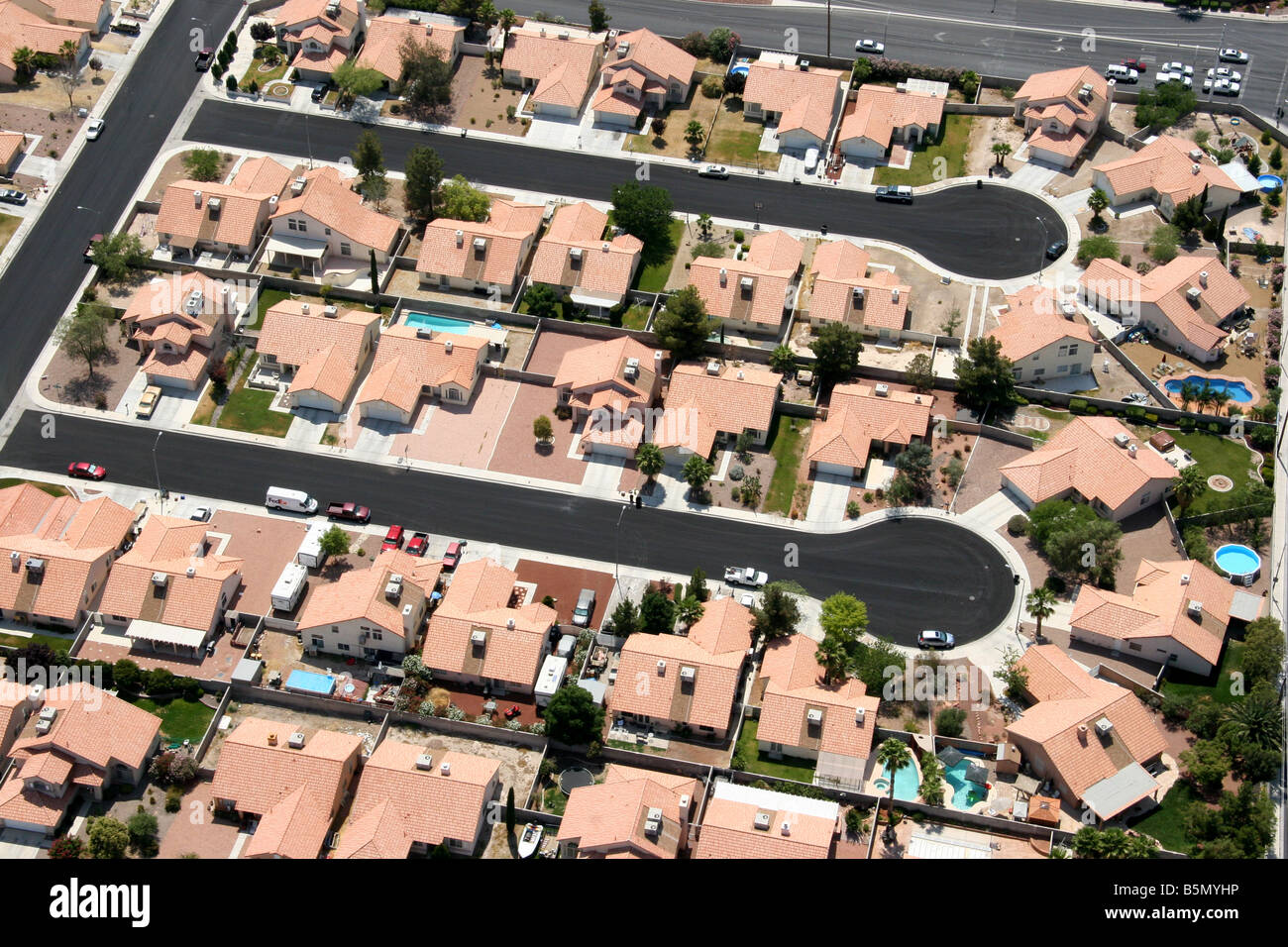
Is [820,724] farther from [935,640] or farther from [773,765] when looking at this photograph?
[935,640]

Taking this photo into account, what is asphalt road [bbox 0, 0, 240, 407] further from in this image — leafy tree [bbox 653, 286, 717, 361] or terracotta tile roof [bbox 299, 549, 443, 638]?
leafy tree [bbox 653, 286, 717, 361]

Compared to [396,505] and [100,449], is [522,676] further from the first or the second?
[100,449]

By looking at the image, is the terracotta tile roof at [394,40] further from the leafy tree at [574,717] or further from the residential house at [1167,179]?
the leafy tree at [574,717]

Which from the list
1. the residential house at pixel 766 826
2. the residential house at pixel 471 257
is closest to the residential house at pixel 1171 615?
the residential house at pixel 766 826

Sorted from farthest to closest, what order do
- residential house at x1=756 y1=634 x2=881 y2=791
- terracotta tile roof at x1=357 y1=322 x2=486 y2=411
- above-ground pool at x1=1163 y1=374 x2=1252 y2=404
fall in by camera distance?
above-ground pool at x1=1163 y1=374 x2=1252 y2=404
terracotta tile roof at x1=357 y1=322 x2=486 y2=411
residential house at x1=756 y1=634 x2=881 y2=791

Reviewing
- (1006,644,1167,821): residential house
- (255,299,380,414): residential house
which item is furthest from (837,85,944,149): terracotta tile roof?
(1006,644,1167,821): residential house

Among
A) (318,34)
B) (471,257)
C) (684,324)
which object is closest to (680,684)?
(684,324)
